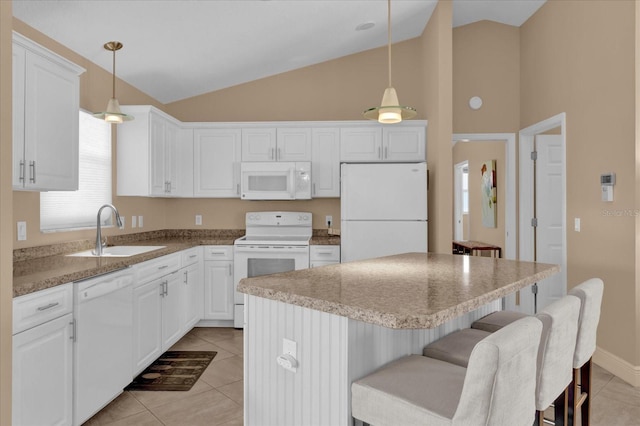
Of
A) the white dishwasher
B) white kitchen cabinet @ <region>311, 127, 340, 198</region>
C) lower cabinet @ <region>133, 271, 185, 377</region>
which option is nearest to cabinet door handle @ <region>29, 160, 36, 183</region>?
the white dishwasher

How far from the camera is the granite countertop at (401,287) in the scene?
1259 millimetres

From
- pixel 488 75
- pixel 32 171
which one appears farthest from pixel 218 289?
pixel 488 75

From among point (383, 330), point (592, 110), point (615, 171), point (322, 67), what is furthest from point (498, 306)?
point (322, 67)

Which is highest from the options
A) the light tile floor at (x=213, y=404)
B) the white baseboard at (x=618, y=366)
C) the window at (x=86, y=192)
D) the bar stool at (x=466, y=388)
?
the window at (x=86, y=192)

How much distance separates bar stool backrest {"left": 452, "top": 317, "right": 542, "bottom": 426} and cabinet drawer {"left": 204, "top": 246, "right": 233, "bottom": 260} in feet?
11.2

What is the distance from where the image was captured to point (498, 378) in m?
1.07

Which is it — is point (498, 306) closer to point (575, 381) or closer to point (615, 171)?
point (575, 381)

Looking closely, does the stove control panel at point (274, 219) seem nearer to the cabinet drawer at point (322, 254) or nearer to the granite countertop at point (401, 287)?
the cabinet drawer at point (322, 254)

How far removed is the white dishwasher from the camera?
87.8 inches

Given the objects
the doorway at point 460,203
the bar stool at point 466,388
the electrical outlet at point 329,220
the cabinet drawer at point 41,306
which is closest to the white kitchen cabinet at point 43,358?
the cabinet drawer at point 41,306

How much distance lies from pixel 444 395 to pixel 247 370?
31.6 inches

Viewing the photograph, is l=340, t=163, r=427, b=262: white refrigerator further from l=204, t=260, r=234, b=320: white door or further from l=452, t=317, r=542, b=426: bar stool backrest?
l=452, t=317, r=542, b=426: bar stool backrest

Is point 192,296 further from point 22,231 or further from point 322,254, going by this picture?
point 22,231

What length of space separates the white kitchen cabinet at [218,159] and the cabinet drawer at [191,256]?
2.46 ft
